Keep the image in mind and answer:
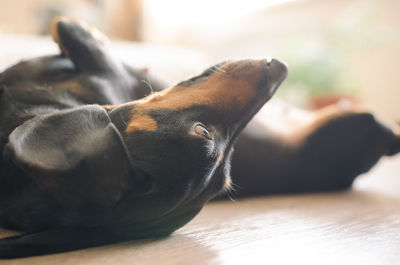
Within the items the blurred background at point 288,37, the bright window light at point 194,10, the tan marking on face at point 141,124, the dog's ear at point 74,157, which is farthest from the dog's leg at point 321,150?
the bright window light at point 194,10

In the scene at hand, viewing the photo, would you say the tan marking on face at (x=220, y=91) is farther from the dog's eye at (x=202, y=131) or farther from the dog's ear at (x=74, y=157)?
the dog's ear at (x=74, y=157)

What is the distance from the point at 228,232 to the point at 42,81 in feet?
2.58

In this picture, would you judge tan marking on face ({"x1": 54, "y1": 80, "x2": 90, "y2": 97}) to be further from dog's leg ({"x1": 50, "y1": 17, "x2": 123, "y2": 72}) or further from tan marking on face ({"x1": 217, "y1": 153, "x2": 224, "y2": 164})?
tan marking on face ({"x1": 217, "y1": 153, "x2": 224, "y2": 164})

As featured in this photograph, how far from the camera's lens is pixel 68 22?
68.4 inches

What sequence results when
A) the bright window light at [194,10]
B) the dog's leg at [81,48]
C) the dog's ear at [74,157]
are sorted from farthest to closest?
the bright window light at [194,10] → the dog's leg at [81,48] → the dog's ear at [74,157]

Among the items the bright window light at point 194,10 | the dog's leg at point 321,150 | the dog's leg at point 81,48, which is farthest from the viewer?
the bright window light at point 194,10

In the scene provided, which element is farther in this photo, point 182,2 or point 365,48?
point 182,2

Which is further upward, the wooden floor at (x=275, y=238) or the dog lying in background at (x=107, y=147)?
the dog lying in background at (x=107, y=147)

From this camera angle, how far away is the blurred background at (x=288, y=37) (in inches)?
151

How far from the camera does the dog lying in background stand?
3.22ft

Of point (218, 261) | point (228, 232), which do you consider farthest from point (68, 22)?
point (218, 261)

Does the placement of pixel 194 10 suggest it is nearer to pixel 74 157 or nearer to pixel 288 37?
pixel 288 37

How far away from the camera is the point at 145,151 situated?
41.7 inches

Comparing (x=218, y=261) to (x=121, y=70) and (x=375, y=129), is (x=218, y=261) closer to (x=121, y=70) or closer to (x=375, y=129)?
(x=121, y=70)
